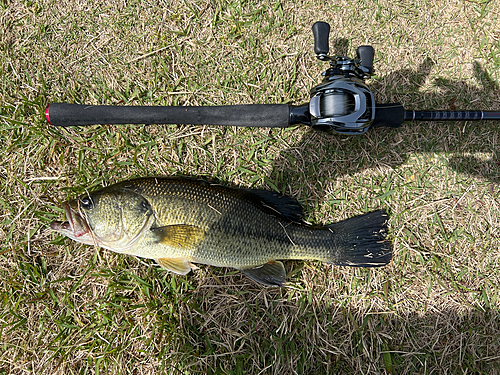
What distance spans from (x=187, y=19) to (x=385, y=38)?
2.12 m

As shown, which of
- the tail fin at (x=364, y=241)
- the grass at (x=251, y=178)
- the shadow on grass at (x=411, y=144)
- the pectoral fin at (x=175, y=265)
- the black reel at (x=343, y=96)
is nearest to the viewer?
the black reel at (x=343, y=96)

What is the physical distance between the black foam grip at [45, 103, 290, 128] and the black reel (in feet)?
1.18

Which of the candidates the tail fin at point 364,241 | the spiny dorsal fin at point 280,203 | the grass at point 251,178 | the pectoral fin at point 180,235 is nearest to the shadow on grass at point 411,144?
the grass at point 251,178

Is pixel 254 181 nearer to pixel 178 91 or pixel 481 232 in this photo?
pixel 178 91

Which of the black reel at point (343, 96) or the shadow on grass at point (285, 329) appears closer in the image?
the black reel at point (343, 96)

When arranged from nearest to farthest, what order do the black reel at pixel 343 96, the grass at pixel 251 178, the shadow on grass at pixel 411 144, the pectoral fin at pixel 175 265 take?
the black reel at pixel 343 96
the pectoral fin at pixel 175 265
the grass at pixel 251 178
the shadow on grass at pixel 411 144

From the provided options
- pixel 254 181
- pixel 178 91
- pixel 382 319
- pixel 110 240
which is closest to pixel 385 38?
pixel 254 181

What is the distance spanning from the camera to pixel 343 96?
2.26 m

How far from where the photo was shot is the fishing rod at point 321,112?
7.47ft

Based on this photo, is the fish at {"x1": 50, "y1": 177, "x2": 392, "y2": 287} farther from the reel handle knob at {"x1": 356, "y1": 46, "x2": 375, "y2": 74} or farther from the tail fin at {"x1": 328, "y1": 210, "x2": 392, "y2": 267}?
the reel handle knob at {"x1": 356, "y1": 46, "x2": 375, "y2": 74}

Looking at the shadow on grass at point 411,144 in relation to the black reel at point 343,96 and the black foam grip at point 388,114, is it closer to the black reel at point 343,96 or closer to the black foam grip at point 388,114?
the black foam grip at point 388,114

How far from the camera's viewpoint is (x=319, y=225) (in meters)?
2.87

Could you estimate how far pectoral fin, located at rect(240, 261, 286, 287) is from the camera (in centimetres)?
258

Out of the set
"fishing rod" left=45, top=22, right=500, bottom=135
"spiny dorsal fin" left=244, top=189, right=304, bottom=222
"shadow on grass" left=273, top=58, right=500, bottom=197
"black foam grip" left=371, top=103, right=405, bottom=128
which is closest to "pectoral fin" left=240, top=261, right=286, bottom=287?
"spiny dorsal fin" left=244, top=189, right=304, bottom=222
